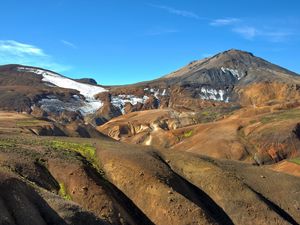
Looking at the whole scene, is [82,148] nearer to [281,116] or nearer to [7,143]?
[7,143]

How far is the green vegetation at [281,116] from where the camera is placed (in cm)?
11201

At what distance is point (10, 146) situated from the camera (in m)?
42.6

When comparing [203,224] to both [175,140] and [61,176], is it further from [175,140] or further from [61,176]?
[175,140]

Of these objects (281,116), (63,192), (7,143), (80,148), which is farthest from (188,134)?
(63,192)

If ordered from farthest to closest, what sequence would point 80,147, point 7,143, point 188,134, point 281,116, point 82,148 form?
point 188,134
point 281,116
point 80,147
point 82,148
point 7,143

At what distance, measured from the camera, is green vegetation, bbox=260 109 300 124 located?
11201cm

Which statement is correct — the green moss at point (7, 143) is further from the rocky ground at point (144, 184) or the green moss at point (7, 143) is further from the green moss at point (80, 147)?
the green moss at point (80, 147)

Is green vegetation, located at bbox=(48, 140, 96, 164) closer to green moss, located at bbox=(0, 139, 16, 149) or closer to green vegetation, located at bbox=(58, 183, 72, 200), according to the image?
green moss, located at bbox=(0, 139, 16, 149)

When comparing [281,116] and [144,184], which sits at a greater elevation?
[281,116]

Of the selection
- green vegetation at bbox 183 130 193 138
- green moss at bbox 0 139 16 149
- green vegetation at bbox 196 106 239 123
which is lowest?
green vegetation at bbox 183 130 193 138

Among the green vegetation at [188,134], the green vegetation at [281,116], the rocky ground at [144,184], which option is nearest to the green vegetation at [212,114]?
the green vegetation at [188,134]

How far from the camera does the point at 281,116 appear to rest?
115 m

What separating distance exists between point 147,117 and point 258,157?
6413 cm

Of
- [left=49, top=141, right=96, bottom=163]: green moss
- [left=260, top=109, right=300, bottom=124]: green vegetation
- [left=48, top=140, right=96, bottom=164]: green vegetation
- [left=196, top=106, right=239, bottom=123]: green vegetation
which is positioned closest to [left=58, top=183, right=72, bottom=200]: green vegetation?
[left=48, top=140, right=96, bottom=164]: green vegetation
